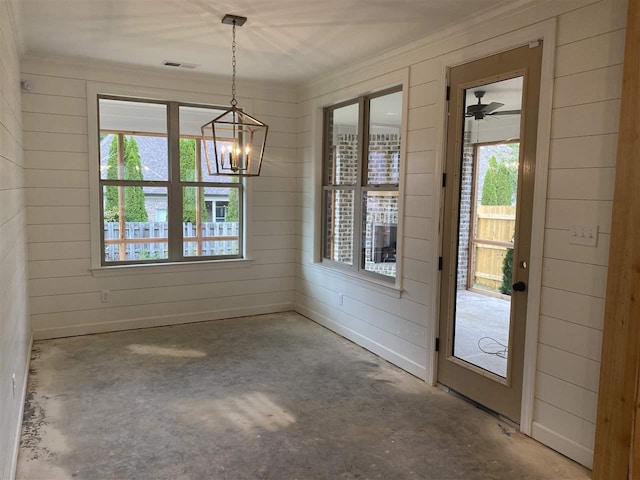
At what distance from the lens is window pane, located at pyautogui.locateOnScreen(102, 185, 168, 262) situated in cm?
487

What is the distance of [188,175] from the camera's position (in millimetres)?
5168

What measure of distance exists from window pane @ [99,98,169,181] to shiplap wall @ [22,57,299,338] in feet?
0.62

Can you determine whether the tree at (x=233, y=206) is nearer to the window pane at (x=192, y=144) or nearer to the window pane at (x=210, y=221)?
the window pane at (x=210, y=221)

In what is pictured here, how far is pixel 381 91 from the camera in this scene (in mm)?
4258

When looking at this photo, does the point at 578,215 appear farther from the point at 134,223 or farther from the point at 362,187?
the point at 134,223

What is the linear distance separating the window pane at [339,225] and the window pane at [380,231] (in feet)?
0.82

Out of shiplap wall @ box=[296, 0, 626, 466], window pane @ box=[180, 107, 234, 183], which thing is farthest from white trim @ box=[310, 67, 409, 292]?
window pane @ box=[180, 107, 234, 183]

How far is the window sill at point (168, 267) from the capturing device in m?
4.80

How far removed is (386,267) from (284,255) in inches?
68.9

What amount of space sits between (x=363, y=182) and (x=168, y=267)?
220 centimetres

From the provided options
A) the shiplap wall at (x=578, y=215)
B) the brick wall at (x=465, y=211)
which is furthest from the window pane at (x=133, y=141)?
the shiplap wall at (x=578, y=215)

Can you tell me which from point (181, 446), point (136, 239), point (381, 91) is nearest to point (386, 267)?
point (381, 91)

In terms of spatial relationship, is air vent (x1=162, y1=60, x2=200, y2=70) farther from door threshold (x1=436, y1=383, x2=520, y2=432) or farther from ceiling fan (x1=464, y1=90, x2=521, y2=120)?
door threshold (x1=436, y1=383, x2=520, y2=432)

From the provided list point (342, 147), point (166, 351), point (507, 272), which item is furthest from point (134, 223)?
point (507, 272)
